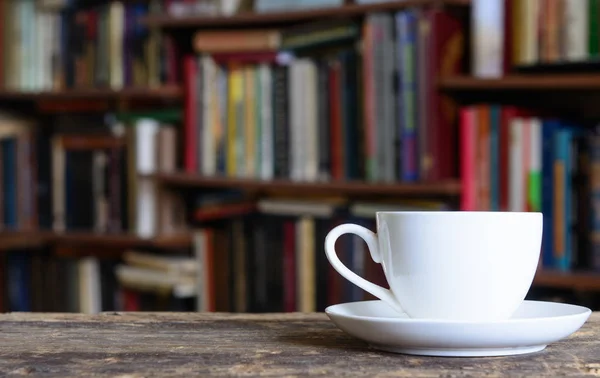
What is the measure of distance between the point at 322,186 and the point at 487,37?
0.43 metres

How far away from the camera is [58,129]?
7.54 feet

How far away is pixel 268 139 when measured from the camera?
6.14 feet

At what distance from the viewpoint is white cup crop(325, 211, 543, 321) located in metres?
0.53

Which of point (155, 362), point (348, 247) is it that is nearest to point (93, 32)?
point (348, 247)

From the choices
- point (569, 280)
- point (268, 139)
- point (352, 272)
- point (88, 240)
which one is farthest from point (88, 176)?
point (352, 272)

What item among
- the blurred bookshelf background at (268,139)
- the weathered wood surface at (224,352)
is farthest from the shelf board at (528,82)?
the weathered wood surface at (224,352)

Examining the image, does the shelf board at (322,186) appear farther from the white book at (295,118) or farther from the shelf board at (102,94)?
the shelf board at (102,94)

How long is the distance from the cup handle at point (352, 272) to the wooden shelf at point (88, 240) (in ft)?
4.74

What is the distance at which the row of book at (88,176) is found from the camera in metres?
2.04

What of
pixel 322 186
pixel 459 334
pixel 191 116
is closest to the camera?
pixel 459 334

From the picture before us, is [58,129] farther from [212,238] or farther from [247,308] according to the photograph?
[247,308]

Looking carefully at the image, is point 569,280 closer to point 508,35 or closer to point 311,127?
point 508,35

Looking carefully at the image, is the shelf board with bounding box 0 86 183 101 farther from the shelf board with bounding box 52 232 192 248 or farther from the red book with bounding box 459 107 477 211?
the red book with bounding box 459 107 477 211

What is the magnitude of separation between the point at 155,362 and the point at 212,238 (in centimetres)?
147
